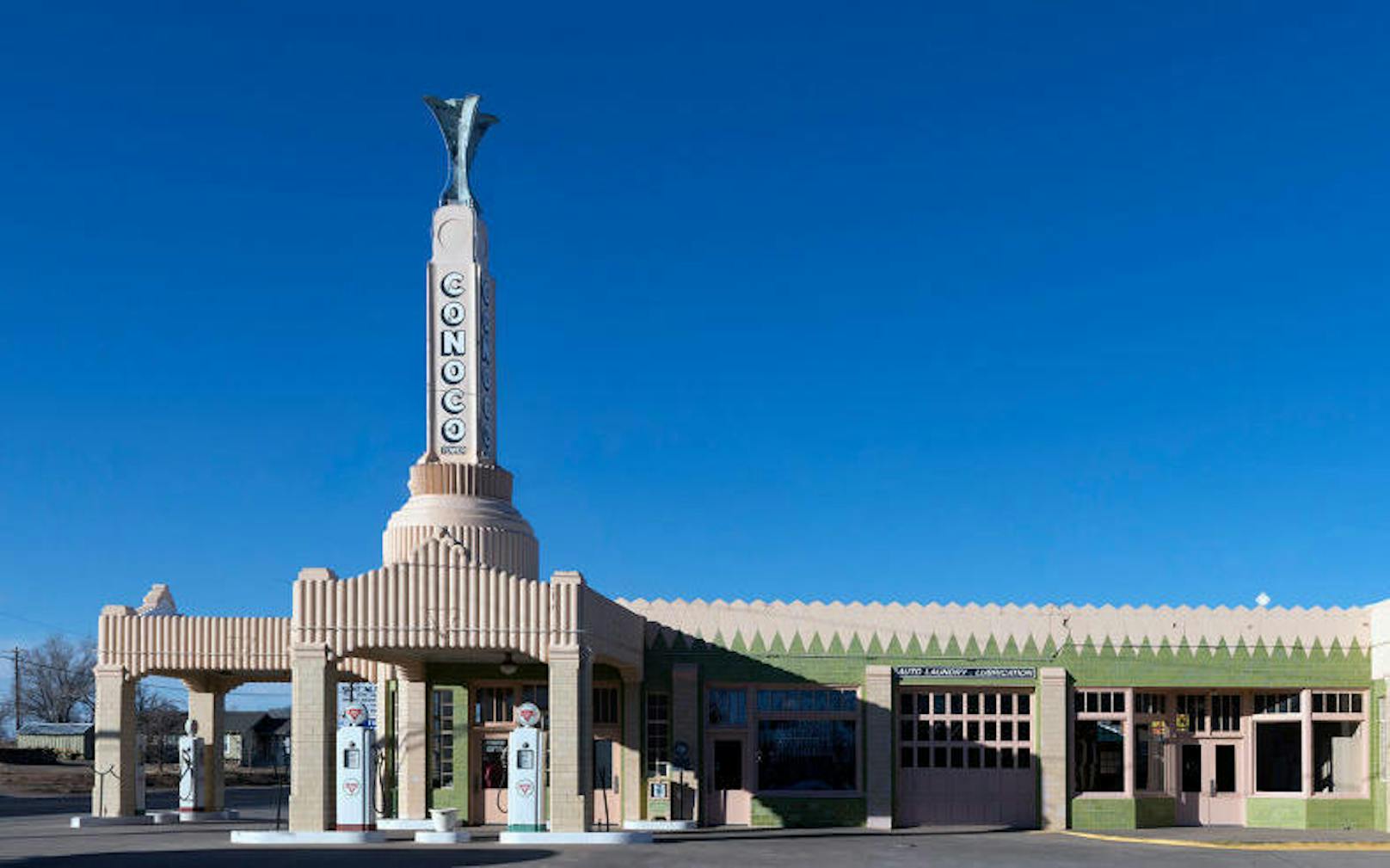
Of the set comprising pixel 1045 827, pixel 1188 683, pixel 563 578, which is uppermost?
pixel 563 578

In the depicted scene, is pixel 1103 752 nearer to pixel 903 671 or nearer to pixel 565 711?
pixel 903 671

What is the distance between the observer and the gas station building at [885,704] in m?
35.0

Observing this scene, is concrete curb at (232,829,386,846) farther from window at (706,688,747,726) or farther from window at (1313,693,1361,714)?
window at (1313,693,1361,714)

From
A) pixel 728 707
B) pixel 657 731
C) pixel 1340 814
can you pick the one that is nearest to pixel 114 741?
pixel 657 731

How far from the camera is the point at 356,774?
29766 millimetres

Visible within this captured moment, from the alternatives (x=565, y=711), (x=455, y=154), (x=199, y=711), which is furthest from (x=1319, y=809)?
(x=199, y=711)

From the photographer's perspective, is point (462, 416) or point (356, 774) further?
point (462, 416)

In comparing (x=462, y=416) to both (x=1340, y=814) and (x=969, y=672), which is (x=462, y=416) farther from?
(x=1340, y=814)

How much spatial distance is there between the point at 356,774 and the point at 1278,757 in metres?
20.1

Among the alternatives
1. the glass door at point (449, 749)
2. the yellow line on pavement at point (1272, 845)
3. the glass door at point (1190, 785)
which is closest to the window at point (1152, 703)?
the glass door at point (1190, 785)

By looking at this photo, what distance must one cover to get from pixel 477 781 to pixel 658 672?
182 inches

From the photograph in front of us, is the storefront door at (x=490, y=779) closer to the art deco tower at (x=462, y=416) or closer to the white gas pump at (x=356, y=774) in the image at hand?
the art deco tower at (x=462, y=416)

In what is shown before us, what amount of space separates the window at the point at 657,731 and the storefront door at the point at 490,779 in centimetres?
318

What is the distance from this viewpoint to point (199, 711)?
4103cm
